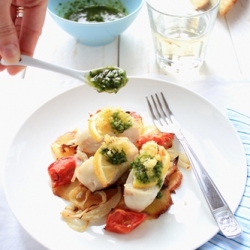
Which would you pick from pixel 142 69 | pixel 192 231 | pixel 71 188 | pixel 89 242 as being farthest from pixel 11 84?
pixel 192 231

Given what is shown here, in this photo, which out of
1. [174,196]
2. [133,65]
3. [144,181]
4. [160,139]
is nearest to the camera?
[144,181]

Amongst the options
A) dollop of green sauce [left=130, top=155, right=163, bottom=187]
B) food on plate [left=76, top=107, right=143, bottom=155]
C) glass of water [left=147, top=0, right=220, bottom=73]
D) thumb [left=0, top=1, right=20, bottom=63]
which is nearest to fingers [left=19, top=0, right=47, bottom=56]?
thumb [left=0, top=1, right=20, bottom=63]

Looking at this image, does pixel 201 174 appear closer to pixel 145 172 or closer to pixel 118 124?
pixel 145 172

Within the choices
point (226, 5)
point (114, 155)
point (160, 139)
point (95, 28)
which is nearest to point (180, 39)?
point (95, 28)

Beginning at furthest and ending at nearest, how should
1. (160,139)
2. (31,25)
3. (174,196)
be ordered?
(31,25), (160,139), (174,196)

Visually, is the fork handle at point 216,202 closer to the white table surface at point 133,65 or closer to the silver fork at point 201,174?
the silver fork at point 201,174

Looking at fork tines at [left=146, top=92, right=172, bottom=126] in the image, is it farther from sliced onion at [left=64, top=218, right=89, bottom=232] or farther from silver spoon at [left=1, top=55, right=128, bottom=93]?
sliced onion at [left=64, top=218, right=89, bottom=232]
